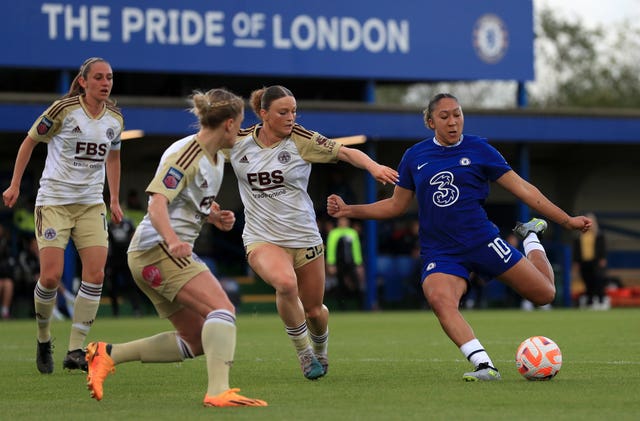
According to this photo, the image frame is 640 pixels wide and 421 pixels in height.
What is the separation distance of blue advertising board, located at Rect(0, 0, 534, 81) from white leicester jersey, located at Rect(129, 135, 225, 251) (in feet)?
52.6

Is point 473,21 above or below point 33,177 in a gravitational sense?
above

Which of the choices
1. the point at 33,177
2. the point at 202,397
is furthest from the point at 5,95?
the point at 202,397

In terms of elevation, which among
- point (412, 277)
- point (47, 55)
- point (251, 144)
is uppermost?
point (47, 55)

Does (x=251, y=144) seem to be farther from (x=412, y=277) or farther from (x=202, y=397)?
(x=412, y=277)

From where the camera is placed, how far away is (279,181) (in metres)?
9.36

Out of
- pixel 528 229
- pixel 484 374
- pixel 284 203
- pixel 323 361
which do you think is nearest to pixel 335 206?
pixel 284 203

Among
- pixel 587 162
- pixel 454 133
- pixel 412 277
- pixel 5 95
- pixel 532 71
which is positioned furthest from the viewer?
pixel 587 162

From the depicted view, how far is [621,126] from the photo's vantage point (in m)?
26.2

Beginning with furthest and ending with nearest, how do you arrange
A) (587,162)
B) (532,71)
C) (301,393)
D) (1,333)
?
(587,162) → (532,71) → (1,333) → (301,393)

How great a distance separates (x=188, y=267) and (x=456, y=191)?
98.0 inches

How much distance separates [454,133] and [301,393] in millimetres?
2229

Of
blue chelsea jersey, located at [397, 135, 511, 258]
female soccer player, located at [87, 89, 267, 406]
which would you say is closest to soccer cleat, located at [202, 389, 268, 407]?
female soccer player, located at [87, 89, 267, 406]

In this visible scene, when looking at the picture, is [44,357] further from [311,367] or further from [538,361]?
[538,361]

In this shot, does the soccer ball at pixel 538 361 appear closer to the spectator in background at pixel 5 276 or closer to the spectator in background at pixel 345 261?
the spectator in background at pixel 5 276
